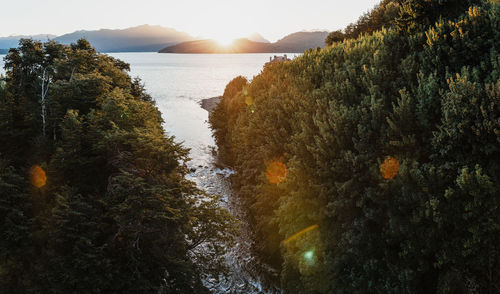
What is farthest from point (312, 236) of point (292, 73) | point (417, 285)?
point (292, 73)

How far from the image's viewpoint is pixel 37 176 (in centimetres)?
1859

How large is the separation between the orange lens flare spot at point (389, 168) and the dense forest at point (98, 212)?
893cm

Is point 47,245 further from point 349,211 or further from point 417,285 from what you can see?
point 417,285

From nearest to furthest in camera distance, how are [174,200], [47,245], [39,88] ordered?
[47,245], [174,200], [39,88]

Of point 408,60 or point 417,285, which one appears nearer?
point 417,285

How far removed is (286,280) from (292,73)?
19321 millimetres

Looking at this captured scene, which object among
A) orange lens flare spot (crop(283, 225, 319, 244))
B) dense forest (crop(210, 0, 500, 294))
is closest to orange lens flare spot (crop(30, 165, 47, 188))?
dense forest (crop(210, 0, 500, 294))

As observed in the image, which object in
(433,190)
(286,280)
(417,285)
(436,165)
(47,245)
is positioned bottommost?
(286,280)

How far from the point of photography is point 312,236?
1691cm

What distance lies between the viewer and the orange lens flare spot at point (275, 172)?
22641 mm

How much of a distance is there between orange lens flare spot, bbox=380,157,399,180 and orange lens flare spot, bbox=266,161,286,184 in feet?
28.9

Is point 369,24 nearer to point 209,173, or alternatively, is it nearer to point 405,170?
point 209,173

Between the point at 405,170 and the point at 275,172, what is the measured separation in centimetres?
1132

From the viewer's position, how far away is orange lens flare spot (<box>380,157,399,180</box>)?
46.7ft
